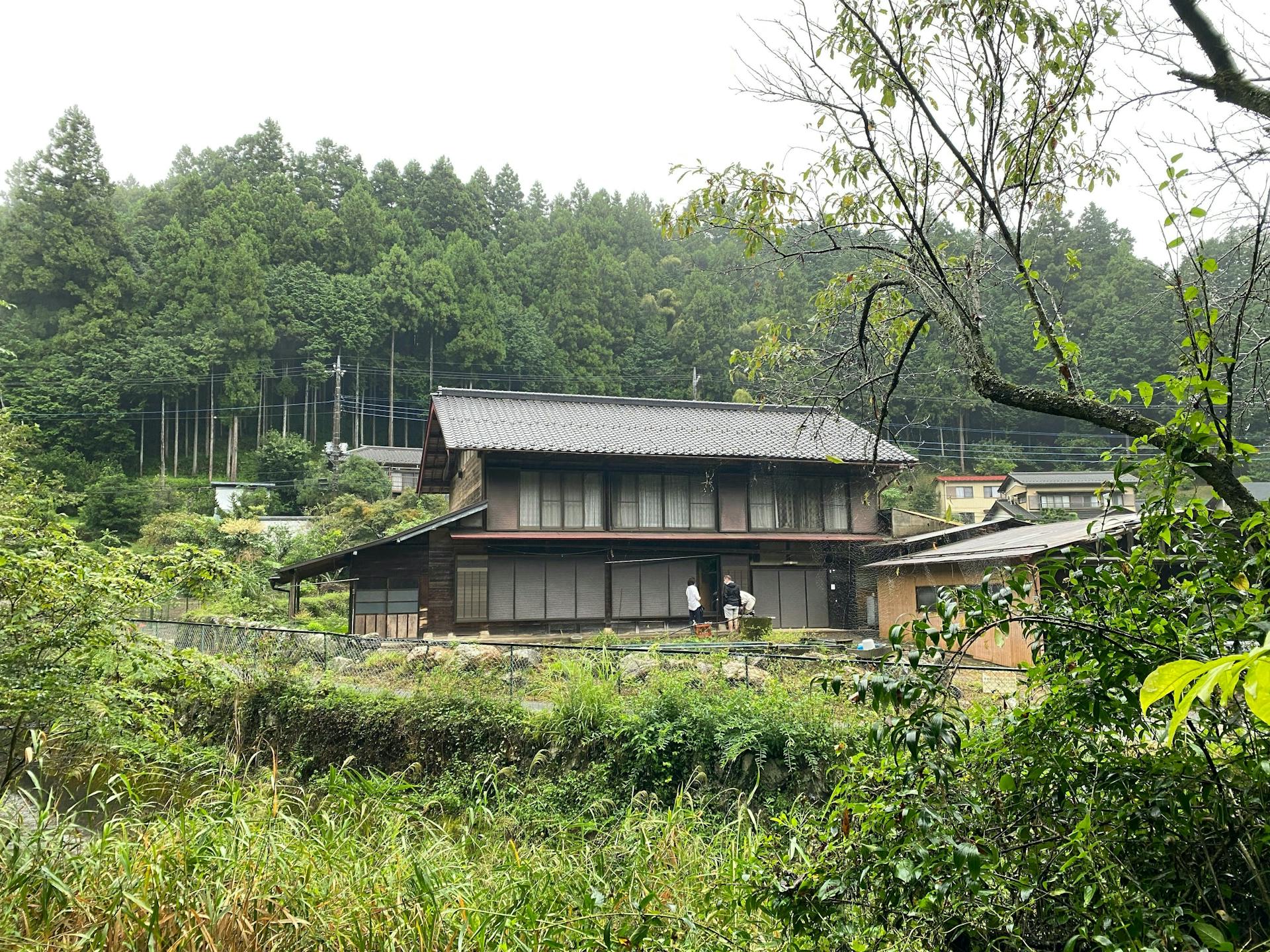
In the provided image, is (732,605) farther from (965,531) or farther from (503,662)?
(503,662)

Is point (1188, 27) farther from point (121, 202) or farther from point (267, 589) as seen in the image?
point (121, 202)

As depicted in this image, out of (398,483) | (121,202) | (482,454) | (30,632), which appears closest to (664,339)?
(398,483)

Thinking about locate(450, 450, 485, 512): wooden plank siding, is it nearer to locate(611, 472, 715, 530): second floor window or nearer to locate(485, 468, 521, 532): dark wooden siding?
locate(485, 468, 521, 532): dark wooden siding

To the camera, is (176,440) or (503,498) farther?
(176,440)

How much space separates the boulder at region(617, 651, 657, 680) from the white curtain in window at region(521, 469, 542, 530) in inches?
316

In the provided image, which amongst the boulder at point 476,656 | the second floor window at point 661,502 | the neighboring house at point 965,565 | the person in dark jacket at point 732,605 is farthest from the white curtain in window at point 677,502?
the boulder at point 476,656

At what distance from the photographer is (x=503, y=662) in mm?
11398

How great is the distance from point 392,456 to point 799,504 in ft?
76.2

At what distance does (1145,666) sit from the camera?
227 cm

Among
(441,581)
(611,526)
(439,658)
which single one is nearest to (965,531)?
(611,526)

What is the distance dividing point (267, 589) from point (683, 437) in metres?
11.7

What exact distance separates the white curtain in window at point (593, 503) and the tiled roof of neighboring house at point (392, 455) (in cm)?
1905

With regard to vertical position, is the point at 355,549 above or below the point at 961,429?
below

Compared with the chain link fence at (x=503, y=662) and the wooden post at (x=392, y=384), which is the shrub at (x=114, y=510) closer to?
the wooden post at (x=392, y=384)
